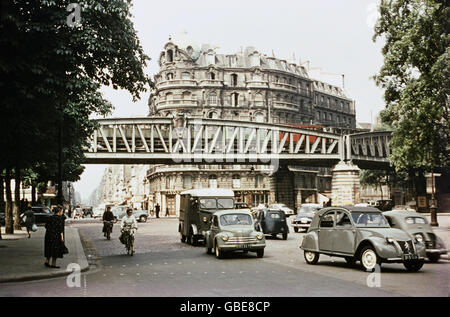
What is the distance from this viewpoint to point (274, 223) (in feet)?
82.1

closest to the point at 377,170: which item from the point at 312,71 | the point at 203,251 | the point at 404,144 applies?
the point at 312,71

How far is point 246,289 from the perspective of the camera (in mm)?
9648

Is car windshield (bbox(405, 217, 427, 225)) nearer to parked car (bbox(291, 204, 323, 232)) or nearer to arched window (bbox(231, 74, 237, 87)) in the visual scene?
parked car (bbox(291, 204, 323, 232))

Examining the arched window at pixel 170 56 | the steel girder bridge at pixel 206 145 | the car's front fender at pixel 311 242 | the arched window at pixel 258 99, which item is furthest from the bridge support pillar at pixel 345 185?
the car's front fender at pixel 311 242

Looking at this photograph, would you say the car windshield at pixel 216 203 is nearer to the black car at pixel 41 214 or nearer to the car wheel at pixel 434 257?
the car wheel at pixel 434 257

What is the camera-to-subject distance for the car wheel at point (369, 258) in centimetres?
1215

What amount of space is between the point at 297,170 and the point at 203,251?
64.5 meters

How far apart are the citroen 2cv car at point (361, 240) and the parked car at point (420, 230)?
1.99 metres

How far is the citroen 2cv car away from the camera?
12.1 m

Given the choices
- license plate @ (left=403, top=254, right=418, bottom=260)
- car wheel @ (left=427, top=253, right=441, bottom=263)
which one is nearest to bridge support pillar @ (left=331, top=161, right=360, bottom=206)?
car wheel @ (left=427, top=253, right=441, bottom=263)

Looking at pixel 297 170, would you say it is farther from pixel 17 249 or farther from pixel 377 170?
pixel 17 249

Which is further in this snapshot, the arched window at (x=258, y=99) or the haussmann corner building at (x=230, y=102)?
the arched window at (x=258, y=99)
